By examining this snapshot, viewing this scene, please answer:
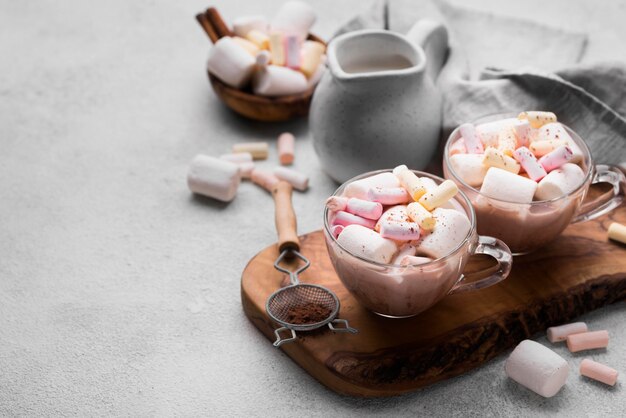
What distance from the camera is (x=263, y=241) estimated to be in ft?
5.88

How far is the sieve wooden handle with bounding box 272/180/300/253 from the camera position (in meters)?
1.63

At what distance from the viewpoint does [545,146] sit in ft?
5.10

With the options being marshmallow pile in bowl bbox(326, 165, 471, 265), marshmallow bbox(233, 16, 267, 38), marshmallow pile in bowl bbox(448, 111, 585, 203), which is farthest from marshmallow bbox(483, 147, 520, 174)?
marshmallow bbox(233, 16, 267, 38)

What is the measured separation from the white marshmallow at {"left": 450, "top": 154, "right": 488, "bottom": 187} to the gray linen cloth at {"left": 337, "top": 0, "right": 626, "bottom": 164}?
0.33 m

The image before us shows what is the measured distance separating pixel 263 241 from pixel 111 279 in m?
0.33

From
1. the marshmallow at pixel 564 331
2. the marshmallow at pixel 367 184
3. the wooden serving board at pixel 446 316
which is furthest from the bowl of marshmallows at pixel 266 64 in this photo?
the marshmallow at pixel 564 331

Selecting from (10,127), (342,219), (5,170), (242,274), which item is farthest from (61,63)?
(342,219)

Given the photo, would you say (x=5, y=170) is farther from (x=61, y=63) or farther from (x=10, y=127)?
(x=61, y=63)

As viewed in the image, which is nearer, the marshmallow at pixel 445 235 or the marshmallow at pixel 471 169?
the marshmallow at pixel 445 235

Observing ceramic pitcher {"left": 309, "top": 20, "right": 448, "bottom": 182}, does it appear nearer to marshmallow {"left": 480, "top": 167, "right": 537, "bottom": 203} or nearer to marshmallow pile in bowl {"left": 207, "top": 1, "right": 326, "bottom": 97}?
marshmallow pile in bowl {"left": 207, "top": 1, "right": 326, "bottom": 97}

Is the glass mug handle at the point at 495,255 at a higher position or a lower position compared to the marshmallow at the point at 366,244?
lower

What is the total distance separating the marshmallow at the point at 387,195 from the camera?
144 cm

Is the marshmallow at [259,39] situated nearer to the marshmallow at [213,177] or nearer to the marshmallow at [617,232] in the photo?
the marshmallow at [213,177]

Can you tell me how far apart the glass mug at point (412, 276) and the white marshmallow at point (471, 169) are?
79 millimetres
